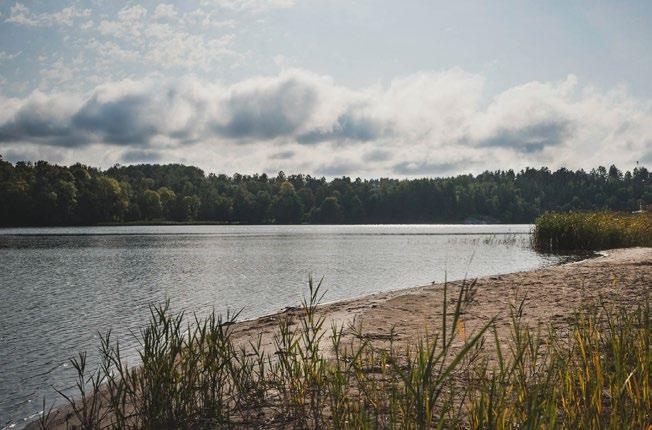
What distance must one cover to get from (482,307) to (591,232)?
3104cm

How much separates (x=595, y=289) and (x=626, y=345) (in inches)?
438

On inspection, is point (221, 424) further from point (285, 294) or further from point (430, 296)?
point (285, 294)

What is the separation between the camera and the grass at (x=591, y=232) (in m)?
41.1

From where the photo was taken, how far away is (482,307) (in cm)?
1443

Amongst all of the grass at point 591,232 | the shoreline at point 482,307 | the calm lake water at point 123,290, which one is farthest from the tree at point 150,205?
the shoreline at point 482,307

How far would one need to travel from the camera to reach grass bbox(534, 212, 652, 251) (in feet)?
135

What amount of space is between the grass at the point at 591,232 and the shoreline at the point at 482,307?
21.2 m

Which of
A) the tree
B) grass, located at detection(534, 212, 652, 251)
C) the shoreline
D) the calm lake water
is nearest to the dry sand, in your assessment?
the shoreline

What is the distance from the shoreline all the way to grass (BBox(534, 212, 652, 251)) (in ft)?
69.5

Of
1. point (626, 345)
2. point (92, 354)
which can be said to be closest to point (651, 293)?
point (626, 345)

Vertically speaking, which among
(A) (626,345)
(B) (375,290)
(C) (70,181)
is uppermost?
(C) (70,181)

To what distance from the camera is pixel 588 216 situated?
43.2 metres

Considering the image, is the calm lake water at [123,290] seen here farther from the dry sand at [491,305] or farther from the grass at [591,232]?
the grass at [591,232]

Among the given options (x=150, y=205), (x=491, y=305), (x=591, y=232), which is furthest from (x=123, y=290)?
(x=150, y=205)
